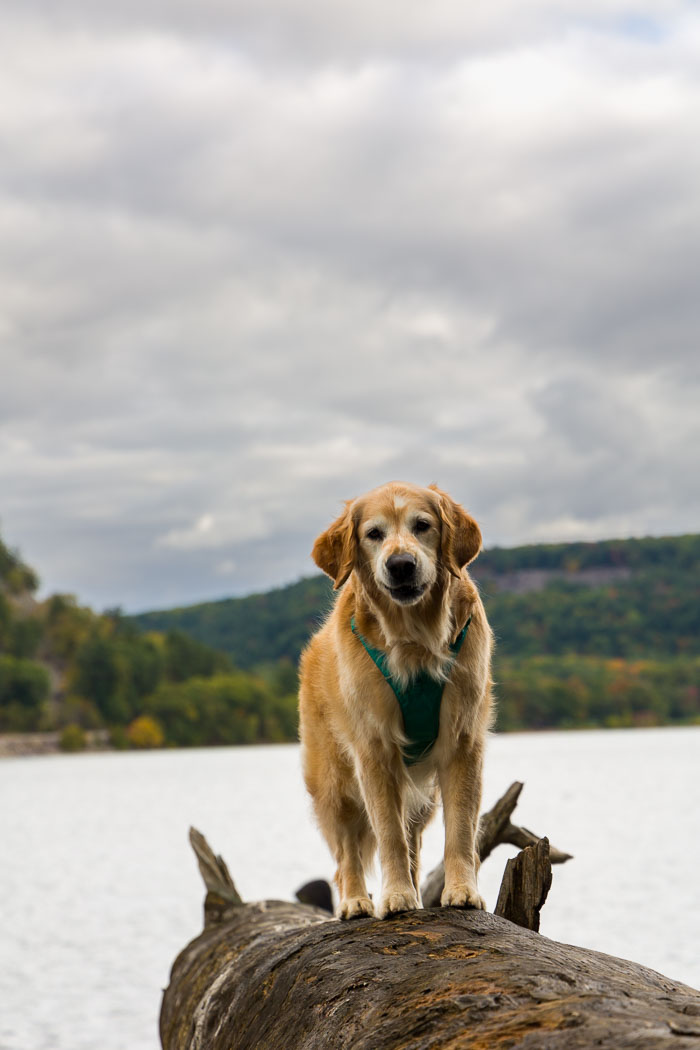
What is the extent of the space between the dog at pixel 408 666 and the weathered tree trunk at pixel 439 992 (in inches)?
18.6

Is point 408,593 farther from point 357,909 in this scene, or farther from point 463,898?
point 357,909

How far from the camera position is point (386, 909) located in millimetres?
5570

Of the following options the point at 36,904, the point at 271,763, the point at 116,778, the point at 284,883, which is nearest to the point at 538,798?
the point at 284,883

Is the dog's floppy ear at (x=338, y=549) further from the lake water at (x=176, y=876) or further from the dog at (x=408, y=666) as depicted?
the lake water at (x=176, y=876)

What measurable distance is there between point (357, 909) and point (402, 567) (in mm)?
2006

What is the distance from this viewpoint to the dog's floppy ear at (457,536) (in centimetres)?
594

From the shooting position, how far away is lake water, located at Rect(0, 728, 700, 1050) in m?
16.1

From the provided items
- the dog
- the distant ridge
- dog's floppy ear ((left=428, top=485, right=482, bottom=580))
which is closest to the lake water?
the dog

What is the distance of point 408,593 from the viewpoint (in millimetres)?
5660

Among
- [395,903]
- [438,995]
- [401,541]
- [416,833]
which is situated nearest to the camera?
[438,995]

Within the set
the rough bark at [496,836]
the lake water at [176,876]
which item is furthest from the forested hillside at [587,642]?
the rough bark at [496,836]

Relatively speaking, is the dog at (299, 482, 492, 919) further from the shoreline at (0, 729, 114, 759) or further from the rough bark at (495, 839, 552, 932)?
the shoreline at (0, 729, 114, 759)

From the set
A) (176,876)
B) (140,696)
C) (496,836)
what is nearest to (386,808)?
(496,836)

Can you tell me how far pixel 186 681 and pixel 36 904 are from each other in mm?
115700
